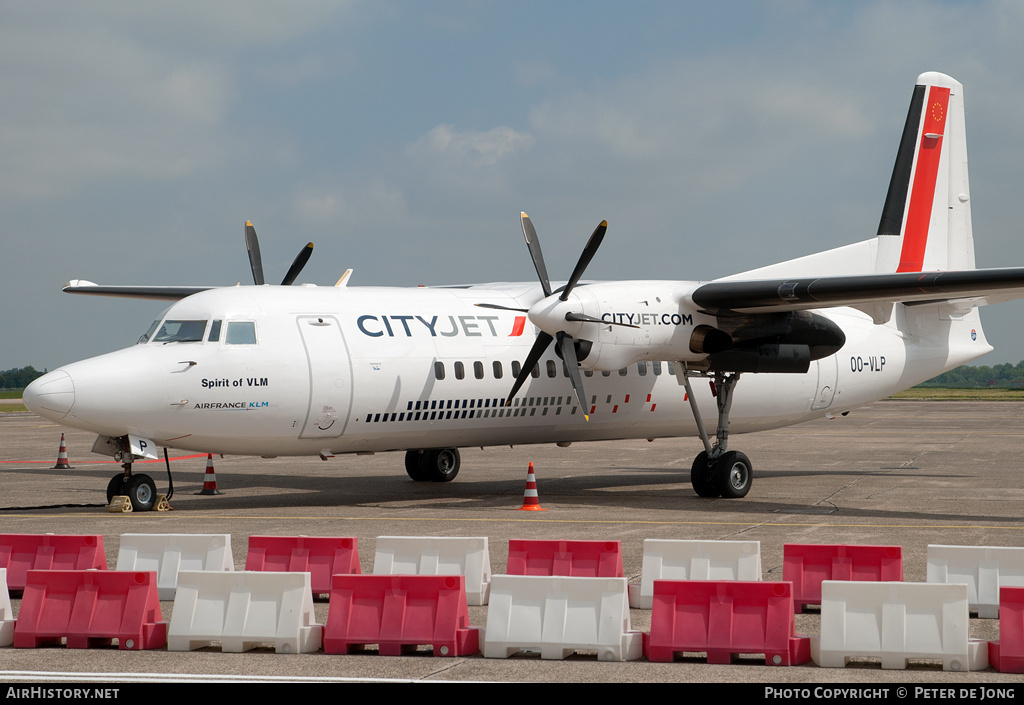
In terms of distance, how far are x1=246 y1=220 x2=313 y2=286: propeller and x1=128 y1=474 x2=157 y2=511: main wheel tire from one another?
5647 millimetres

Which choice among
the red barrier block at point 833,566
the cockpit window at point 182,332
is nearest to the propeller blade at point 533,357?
the cockpit window at point 182,332

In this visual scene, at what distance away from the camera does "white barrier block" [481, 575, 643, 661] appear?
773 cm

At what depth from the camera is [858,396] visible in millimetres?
22406

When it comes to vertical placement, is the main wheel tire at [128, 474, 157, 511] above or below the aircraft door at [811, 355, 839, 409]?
below

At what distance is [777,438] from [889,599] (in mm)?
30964

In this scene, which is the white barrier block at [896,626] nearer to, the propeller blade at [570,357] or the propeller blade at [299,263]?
the propeller blade at [570,357]

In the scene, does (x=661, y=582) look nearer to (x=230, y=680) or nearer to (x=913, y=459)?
(x=230, y=680)

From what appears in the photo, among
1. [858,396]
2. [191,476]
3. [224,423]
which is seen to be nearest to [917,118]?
[858,396]

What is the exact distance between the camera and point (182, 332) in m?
16.0

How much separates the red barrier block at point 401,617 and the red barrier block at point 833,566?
3060 millimetres

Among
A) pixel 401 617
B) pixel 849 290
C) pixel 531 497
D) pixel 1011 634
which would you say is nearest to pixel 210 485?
pixel 531 497

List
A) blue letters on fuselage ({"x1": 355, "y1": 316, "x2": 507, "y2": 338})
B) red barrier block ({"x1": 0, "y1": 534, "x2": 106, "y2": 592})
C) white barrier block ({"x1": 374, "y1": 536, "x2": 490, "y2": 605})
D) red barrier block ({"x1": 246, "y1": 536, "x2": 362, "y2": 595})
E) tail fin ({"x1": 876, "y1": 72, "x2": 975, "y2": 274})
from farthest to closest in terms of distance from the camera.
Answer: tail fin ({"x1": 876, "y1": 72, "x2": 975, "y2": 274}) → blue letters on fuselage ({"x1": 355, "y1": 316, "x2": 507, "y2": 338}) → red barrier block ({"x1": 0, "y1": 534, "x2": 106, "y2": 592}) → red barrier block ({"x1": 246, "y1": 536, "x2": 362, "y2": 595}) → white barrier block ({"x1": 374, "y1": 536, "x2": 490, "y2": 605})

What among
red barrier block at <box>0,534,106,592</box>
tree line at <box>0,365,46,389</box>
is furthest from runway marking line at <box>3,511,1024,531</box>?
tree line at <box>0,365,46,389</box>

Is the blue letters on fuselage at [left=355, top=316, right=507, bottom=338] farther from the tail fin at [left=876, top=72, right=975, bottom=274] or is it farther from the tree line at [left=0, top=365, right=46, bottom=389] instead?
the tree line at [left=0, top=365, right=46, bottom=389]
